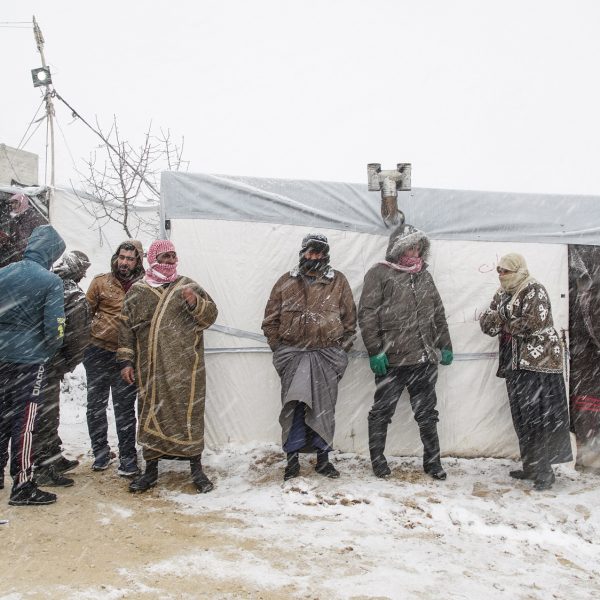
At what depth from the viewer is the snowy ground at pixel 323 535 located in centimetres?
276

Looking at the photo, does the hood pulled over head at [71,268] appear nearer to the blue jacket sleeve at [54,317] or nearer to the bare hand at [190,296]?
the blue jacket sleeve at [54,317]

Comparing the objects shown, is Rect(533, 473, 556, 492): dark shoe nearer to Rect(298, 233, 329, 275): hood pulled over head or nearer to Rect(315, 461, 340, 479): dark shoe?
Rect(315, 461, 340, 479): dark shoe

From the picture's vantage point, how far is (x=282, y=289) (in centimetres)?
459

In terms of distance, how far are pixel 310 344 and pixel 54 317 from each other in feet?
6.11

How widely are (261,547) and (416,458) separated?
2.24 meters

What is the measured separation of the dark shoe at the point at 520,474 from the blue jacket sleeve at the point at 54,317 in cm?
365

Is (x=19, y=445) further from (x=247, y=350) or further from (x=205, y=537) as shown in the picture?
(x=247, y=350)

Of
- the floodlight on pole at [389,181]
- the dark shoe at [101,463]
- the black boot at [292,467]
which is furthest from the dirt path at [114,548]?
the floodlight on pole at [389,181]

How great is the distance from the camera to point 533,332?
4.41 metres

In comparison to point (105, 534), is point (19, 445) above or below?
above

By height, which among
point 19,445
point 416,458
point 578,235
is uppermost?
point 578,235

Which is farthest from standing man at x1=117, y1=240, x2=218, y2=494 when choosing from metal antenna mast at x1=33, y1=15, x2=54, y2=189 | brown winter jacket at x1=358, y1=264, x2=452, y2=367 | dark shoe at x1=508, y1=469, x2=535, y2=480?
metal antenna mast at x1=33, y1=15, x2=54, y2=189

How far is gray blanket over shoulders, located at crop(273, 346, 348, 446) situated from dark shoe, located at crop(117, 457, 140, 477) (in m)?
1.18

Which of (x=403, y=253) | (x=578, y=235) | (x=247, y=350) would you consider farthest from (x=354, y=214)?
(x=578, y=235)
